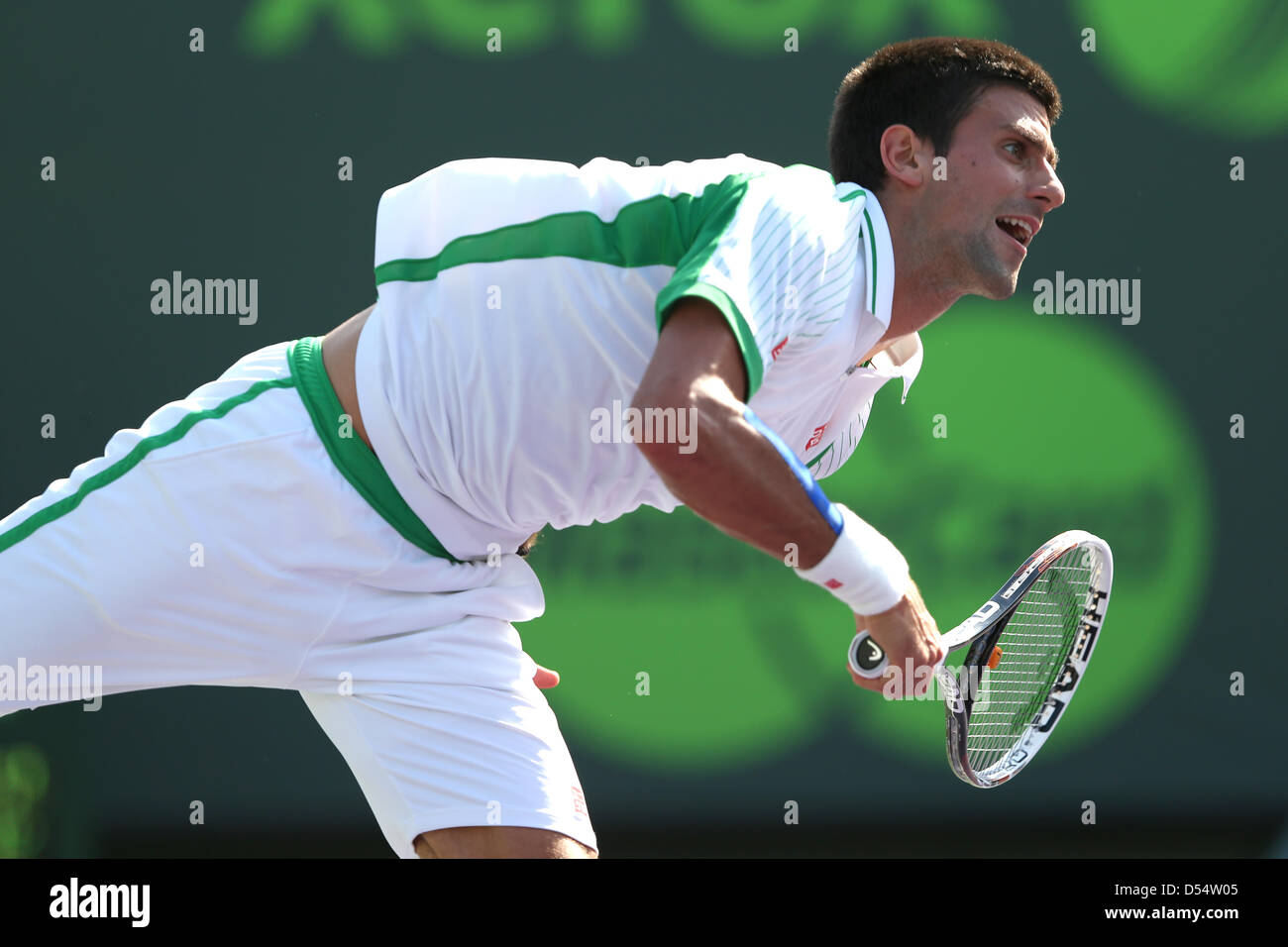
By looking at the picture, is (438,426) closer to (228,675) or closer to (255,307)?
(228,675)

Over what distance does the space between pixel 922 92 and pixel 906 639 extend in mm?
1052

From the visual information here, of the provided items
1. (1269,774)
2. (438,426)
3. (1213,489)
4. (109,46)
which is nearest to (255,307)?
(109,46)

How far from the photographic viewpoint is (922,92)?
104 inches

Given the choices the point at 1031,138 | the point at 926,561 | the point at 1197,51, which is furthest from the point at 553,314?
the point at 1197,51

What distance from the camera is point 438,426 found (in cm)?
237

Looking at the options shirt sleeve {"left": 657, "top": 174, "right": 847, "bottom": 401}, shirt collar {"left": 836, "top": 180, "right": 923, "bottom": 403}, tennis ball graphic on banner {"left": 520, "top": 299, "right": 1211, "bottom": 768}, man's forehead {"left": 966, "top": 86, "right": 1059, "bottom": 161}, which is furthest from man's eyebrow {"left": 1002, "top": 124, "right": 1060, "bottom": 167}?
tennis ball graphic on banner {"left": 520, "top": 299, "right": 1211, "bottom": 768}

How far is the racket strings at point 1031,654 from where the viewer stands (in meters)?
3.01

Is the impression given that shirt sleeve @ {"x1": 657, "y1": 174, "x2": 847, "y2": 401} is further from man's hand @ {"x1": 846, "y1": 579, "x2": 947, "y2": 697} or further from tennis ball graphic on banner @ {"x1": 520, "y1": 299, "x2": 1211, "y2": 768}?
tennis ball graphic on banner @ {"x1": 520, "y1": 299, "x2": 1211, "y2": 768}

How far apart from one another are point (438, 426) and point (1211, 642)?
117 inches

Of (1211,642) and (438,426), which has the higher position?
(438,426)

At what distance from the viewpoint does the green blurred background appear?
169 inches

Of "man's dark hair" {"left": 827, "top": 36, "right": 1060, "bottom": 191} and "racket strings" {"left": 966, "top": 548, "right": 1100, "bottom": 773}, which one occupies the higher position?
"man's dark hair" {"left": 827, "top": 36, "right": 1060, "bottom": 191}

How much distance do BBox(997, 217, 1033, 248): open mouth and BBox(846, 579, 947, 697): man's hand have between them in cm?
75

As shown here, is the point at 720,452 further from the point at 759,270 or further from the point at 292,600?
the point at 292,600
